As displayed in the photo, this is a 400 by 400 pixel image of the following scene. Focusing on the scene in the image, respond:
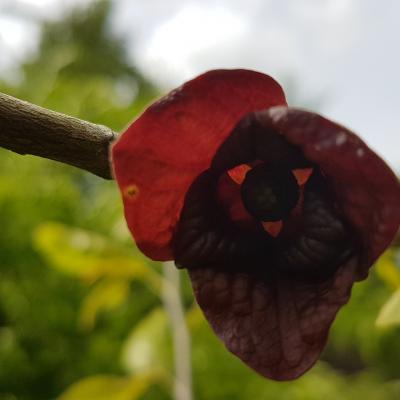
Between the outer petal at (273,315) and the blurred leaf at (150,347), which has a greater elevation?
the outer petal at (273,315)

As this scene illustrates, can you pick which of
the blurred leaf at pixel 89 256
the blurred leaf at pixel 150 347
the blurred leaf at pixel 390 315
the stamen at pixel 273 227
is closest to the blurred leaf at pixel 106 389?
the blurred leaf at pixel 150 347

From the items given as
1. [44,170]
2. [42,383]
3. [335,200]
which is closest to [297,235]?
[335,200]

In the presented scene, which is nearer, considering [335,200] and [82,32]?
[335,200]

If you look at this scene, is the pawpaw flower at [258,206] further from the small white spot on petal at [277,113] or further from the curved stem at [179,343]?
the curved stem at [179,343]

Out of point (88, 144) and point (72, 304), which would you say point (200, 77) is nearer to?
point (88, 144)

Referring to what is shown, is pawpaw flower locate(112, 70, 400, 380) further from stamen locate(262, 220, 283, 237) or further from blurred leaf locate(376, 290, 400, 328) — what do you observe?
blurred leaf locate(376, 290, 400, 328)
